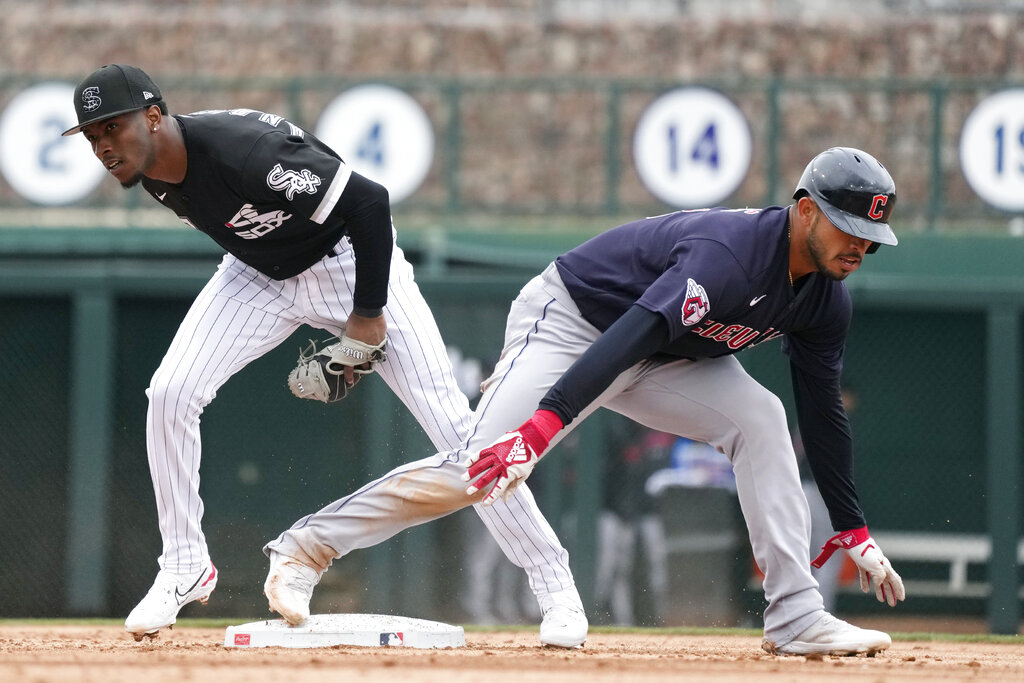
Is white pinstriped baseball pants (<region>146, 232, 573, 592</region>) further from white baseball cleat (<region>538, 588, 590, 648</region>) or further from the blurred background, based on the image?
the blurred background

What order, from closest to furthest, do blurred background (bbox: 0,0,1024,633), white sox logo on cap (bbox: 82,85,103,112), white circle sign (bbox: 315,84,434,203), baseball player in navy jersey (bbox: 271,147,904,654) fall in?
baseball player in navy jersey (bbox: 271,147,904,654) < white sox logo on cap (bbox: 82,85,103,112) < blurred background (bbox: 0,0,1024,633) < white circle sign (bbox: 315,84,434,203)

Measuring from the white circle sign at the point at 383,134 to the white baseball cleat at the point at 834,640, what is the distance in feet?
24.8

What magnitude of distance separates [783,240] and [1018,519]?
3927 mm

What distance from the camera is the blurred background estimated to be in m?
6.96

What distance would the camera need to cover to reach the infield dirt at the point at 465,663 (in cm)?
337

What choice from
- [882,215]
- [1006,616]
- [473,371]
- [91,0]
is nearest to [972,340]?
[1006,616]

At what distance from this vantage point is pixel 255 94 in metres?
12.5

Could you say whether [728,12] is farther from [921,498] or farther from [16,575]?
[16,575]

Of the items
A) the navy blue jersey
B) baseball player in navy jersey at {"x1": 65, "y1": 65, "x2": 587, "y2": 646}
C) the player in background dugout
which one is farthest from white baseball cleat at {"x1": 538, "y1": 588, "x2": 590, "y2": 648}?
the navy blue jersey

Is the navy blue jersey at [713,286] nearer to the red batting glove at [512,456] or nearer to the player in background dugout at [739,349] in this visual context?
the player in background dugout at [739,349]

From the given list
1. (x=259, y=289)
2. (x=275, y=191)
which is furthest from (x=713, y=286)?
(x=259, y=289)

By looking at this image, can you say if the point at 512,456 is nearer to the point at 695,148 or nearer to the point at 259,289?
the point at 259,289

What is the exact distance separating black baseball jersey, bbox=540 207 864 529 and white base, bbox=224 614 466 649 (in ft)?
3.50

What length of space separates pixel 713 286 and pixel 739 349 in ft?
1.66
